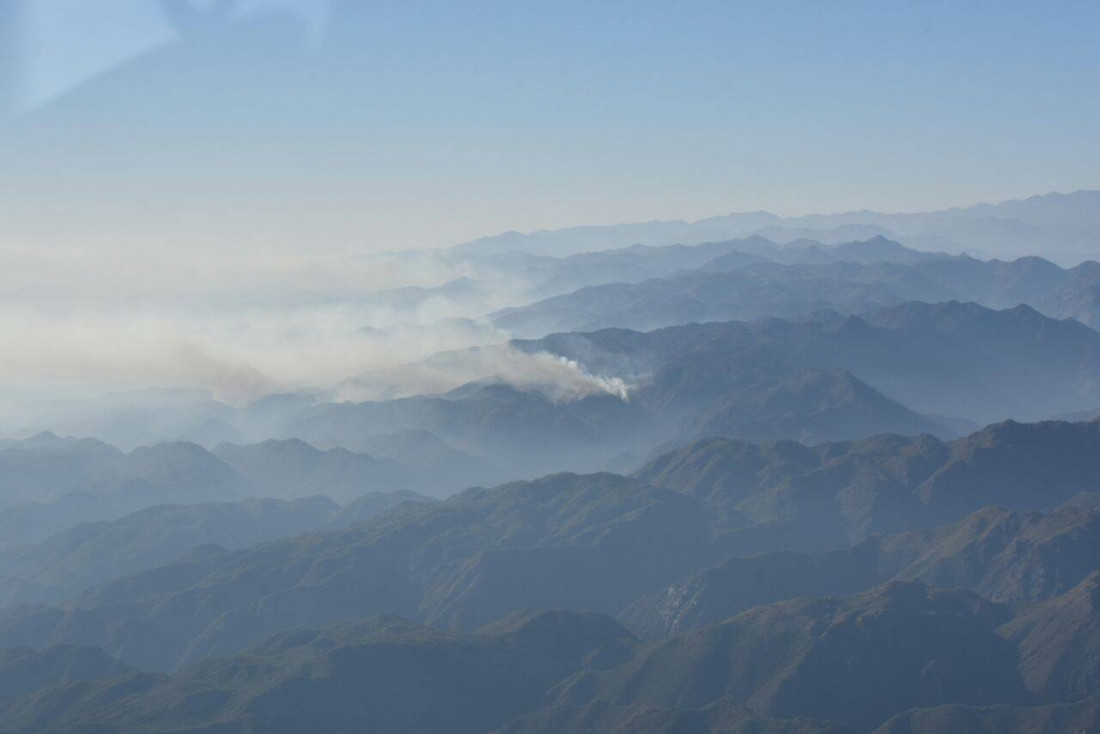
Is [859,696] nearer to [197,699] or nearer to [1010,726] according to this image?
[1010,726]

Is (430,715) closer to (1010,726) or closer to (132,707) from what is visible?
(132,707)

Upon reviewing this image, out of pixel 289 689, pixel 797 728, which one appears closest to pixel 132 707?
pixel 289 689

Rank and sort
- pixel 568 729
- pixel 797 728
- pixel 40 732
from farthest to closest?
pixel 40 732 → pixel 568 729 → pixel 797 728

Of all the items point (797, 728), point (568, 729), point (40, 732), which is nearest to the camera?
point (797, 728)

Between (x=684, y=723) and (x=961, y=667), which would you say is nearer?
(x=684, y=723)

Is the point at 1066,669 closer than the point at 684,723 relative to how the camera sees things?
No

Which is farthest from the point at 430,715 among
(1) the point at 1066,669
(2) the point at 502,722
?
(1) the point at 1066,669

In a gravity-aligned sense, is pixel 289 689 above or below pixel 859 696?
above

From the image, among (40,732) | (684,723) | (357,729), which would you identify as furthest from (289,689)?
(684,723)

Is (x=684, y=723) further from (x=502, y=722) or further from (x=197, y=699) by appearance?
(x=197, y=699)
